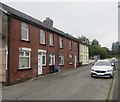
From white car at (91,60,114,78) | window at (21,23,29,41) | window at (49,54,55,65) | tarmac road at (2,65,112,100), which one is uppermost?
window at (21,23,29,41)

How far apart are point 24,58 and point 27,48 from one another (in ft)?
2.94

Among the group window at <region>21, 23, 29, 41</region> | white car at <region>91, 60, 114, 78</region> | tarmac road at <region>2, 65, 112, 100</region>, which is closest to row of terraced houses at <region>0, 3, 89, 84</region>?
window at <region>21, 23, 29, 41</region>

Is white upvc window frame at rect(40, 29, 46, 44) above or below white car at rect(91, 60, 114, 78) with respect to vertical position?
above

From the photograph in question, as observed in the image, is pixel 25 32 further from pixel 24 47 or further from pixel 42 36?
pixel 42 36

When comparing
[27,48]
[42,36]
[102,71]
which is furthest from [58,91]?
[42,36]

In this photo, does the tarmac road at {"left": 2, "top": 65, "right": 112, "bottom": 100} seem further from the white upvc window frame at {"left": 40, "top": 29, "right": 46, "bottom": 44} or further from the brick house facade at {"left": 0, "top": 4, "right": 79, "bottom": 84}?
the white upvc window frame at {"left": 40, "top": 29, "right": 46, "bottom": 44}

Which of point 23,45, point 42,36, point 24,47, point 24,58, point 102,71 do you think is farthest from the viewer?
point 42,36

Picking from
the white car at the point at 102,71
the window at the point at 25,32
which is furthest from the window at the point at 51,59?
the white car at the point at 102,71

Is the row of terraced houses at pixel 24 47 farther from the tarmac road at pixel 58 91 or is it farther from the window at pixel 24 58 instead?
the tarmac road at pixel 58 91

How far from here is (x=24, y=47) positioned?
19.3 meters

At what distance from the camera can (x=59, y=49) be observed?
30453 millimetres

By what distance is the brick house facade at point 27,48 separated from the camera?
17000mm

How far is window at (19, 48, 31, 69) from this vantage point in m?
18.8

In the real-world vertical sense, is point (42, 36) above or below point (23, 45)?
above
